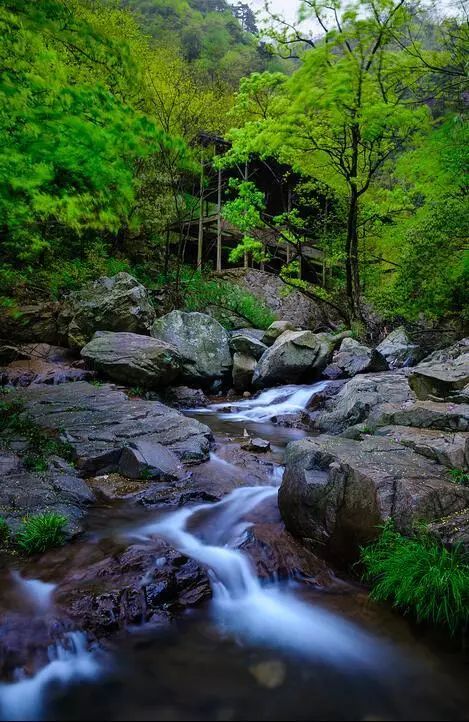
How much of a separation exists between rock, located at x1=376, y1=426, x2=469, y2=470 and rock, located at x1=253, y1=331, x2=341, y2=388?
716 centimetres

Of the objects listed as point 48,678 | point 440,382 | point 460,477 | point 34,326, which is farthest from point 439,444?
point 34,326

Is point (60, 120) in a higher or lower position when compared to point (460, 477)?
higher

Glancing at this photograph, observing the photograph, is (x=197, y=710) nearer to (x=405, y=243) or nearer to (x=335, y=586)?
(x=335, y=586)

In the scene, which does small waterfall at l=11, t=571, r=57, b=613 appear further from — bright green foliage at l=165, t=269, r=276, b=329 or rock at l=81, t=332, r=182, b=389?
bright green foliage at l=165, t=269, r=276, b=329

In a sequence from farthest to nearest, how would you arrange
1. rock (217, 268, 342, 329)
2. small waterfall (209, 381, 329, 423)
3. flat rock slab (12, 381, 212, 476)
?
rock (217, 268, 342, 329), small waterfall (209, 381, 329, 423), flat rock slab (12, 381, 212, 476)

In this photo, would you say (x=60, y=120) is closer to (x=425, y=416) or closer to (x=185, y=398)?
(x=425, y=416)

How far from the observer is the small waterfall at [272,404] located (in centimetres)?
1059

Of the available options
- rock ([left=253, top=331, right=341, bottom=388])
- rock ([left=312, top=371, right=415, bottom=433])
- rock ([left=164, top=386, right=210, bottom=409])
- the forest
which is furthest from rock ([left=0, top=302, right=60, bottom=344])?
rock ([left=312, top=371, right=415, bottom=433])

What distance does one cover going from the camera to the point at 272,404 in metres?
11.5

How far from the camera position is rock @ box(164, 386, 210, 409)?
11086 millimetres

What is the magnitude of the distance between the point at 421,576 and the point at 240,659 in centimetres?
166

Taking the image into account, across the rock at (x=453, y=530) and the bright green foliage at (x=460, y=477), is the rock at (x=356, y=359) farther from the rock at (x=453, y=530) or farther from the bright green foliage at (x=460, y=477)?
the rock at (x=453, y=530)

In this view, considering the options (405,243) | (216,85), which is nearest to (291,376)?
(405,243)

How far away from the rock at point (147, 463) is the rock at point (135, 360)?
4.26 m
